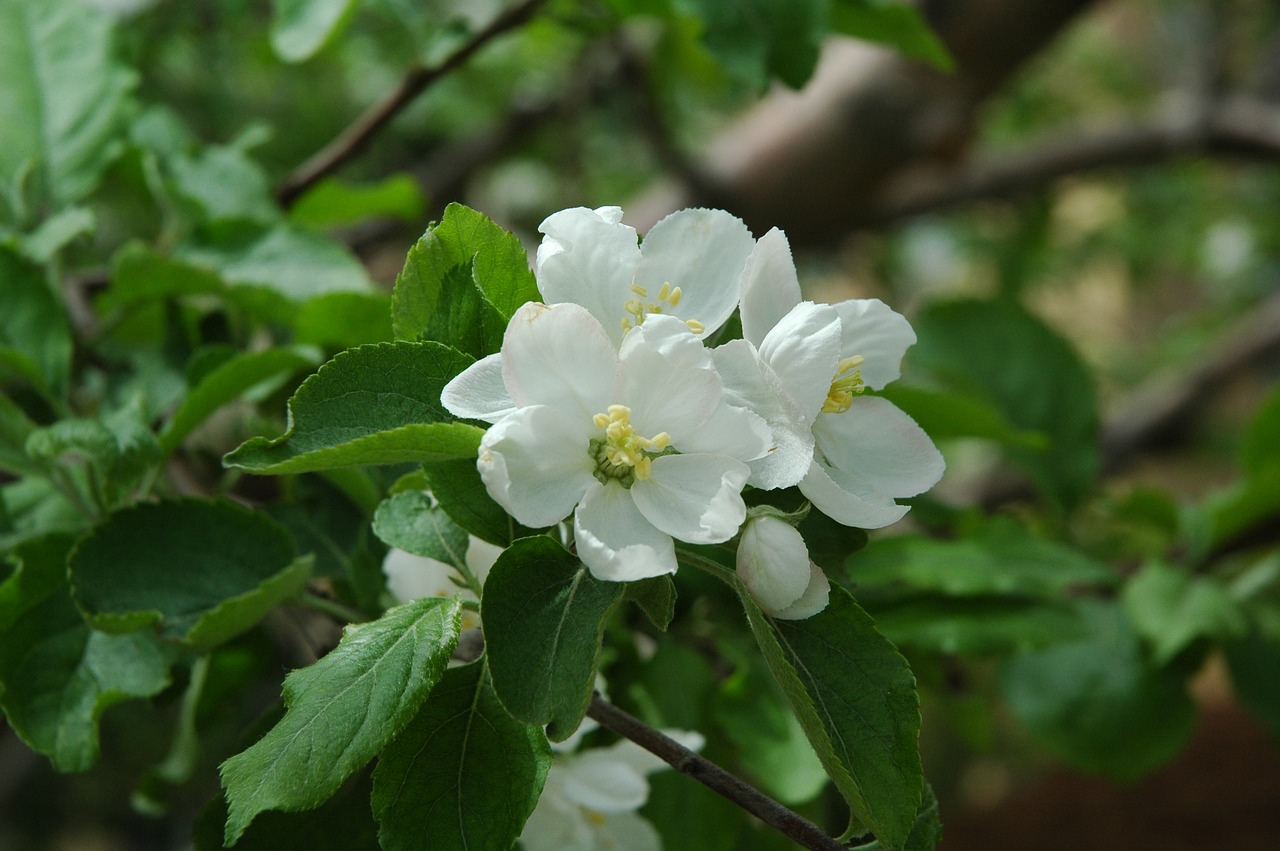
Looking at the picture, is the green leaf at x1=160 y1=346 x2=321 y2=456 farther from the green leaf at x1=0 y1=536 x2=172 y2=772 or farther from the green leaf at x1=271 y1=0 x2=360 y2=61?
the green leaf at x1=271 y1=0 x2=360 y2=61

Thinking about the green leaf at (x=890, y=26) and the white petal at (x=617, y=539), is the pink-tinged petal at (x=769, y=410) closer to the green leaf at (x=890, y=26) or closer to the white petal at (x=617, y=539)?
the white petal at (x=617, y=539)

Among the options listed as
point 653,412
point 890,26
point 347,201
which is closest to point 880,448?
point 653,412

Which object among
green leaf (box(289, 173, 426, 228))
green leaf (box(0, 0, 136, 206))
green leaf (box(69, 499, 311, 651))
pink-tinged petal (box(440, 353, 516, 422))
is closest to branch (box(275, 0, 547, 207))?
green leaf (box(289, 173, 426, 228))

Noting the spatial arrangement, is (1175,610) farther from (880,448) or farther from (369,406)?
(369,406)

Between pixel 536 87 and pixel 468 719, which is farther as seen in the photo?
pixel 536 87

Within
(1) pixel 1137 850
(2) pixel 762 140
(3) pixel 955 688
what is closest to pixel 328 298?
(3) pixel 955 688

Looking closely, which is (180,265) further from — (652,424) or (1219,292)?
(1219,292)
